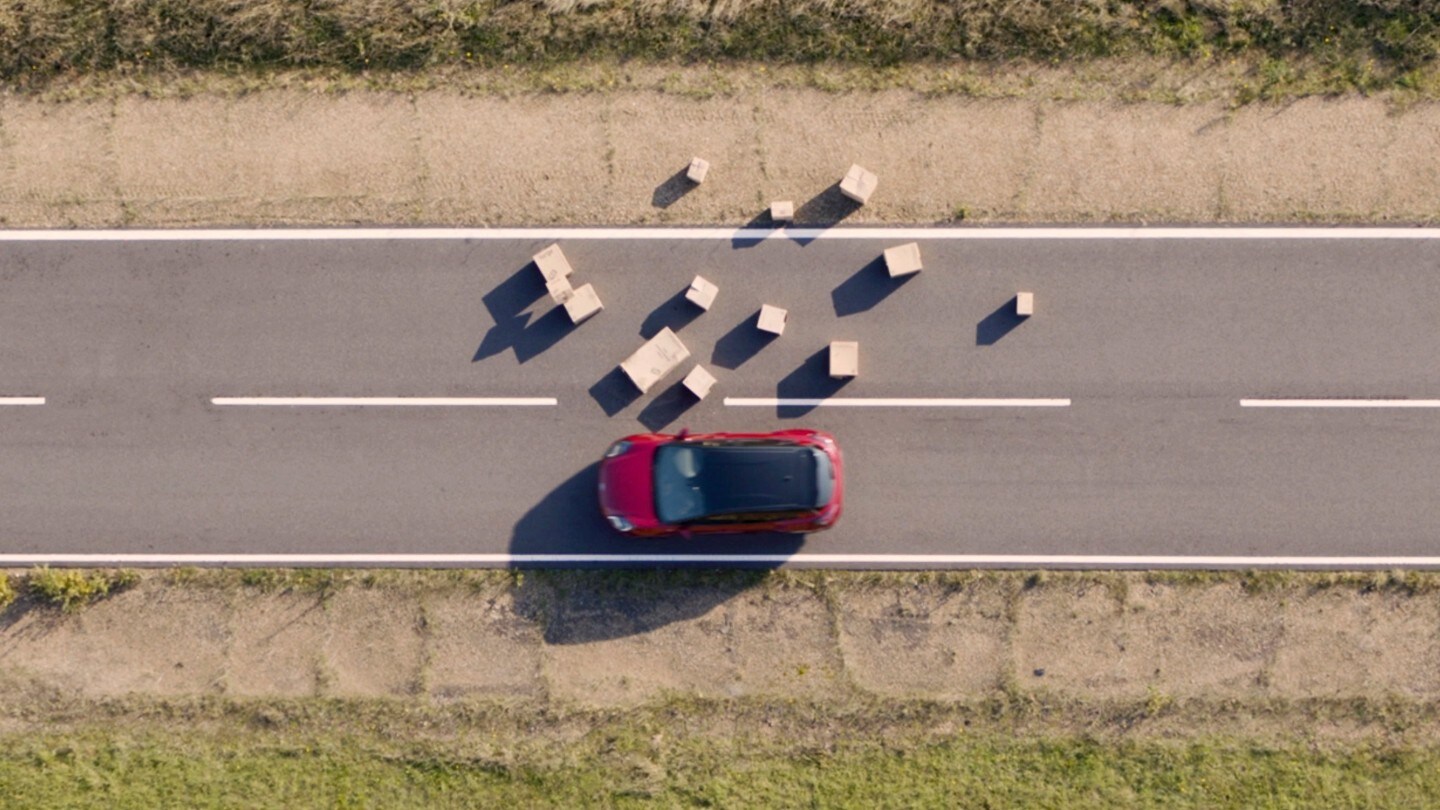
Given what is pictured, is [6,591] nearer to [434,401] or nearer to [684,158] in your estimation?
[434,401]

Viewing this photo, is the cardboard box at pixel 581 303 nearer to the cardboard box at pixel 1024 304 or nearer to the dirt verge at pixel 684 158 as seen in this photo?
the dirt verge at pixel 684 158

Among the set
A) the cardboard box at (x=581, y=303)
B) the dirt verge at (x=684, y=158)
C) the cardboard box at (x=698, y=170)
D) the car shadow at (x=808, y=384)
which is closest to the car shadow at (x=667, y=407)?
the car shadow at (x=808, y=384)

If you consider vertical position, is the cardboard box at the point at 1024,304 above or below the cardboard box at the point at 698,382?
above

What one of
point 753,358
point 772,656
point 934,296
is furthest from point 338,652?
point 934,296

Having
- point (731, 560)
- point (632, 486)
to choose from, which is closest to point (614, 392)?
point (632, 486)

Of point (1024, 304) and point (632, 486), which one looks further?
point (1024, 304)

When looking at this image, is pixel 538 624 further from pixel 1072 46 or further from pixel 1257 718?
pixel 1072 46
